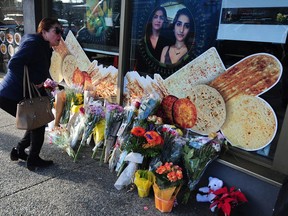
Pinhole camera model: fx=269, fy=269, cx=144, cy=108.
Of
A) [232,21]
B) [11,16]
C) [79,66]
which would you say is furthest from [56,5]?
[232,21]

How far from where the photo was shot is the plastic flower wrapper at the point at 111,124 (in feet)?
10.1

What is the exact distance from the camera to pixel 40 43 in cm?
272

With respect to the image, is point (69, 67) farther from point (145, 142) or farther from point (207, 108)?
point (207, 108)

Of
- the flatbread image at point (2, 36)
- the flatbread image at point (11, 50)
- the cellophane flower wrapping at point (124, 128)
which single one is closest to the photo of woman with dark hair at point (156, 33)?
the cellophane flower wrapping at point (124, 128)

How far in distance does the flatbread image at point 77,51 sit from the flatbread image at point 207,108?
6.21 ft

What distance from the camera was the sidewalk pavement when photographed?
2.44 m

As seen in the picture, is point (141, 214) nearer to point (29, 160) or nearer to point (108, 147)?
point (108, 147)

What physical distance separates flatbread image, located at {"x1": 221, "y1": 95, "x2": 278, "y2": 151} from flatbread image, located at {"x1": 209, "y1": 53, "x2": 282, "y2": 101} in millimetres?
79

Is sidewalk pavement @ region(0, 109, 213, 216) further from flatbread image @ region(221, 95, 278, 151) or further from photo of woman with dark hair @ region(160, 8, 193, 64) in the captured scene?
photo of woman with dark hair @ region(160, 8, 193, 64)

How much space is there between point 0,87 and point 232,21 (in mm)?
2473

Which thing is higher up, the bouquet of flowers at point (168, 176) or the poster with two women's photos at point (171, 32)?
the poster with two women's photos at point (171, 32)

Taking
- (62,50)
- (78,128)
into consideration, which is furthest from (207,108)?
(62,50)

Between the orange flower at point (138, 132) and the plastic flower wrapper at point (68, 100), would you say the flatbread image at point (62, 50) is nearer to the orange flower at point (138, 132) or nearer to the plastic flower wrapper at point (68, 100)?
the plastic flower wrapper at point (68, 100)

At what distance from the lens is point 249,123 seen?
8.77 feet
